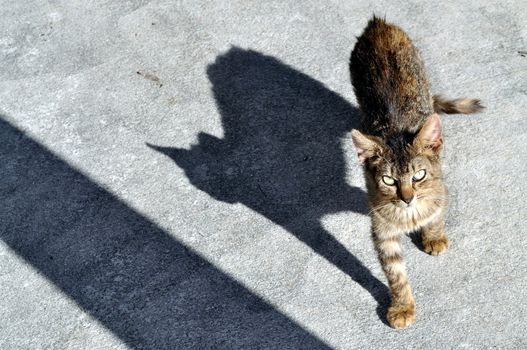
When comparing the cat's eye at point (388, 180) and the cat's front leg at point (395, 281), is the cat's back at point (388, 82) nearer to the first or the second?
the cat's eye at point (388, 180)

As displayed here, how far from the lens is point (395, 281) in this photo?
3949mm

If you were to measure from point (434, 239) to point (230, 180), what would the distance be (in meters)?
1.47

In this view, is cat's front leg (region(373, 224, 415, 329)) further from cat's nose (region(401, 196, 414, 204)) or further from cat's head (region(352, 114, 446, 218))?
cat's nose (region(401, 196, 414, 204))

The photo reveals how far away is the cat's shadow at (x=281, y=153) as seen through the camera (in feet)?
15.0

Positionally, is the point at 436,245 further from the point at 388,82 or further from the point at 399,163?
the point at 388,82

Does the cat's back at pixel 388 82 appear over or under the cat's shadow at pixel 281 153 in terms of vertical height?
over

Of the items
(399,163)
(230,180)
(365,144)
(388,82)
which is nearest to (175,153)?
(230,180)

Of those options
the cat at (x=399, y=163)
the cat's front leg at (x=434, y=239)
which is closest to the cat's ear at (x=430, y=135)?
the cat at (x=399, y=163)

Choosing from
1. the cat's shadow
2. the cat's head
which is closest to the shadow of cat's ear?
the cat's shadow

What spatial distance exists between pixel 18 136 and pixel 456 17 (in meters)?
Answer: 3.66

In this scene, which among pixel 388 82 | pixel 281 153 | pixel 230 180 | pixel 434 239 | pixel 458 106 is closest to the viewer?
pixel 434 239

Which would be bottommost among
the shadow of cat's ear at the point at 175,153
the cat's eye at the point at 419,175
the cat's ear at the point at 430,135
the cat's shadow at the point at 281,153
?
the shadow of cat's ear at the point at 175,153

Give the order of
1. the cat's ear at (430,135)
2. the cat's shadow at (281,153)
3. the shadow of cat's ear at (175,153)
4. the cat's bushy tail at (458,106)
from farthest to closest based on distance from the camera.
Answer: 1. the shadow of cat's ear at (175,153)
2. the cat's bushy tail at (458,106)
3. the cat's shadow at (281,153)
4. the cat's ear at (430,135)

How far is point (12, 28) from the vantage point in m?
6.14
